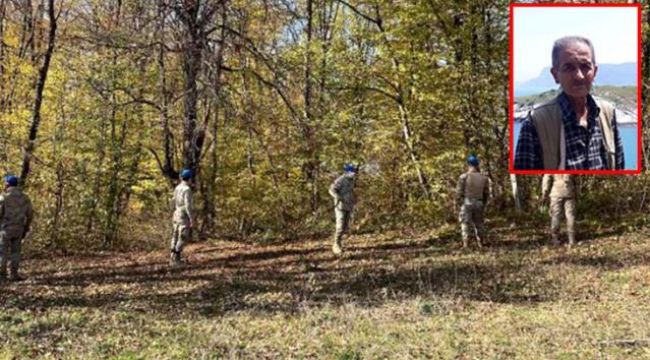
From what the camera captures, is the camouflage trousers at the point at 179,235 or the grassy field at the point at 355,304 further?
the camouflage trousers at the point at 179,235

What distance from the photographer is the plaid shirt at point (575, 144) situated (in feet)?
25.8

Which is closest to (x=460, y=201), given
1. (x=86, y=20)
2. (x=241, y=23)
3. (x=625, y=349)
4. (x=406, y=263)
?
(x=406, y=263)

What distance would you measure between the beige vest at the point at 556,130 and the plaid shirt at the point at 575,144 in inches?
1.8

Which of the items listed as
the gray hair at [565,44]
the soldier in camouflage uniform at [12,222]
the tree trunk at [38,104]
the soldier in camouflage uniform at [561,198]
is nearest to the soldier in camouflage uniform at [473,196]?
the soldier in camouflage uniform at [561,198]

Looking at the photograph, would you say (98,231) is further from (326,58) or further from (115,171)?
(326,58)

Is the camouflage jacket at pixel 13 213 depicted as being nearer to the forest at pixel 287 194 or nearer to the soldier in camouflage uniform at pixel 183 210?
the forest at pixel 287 194

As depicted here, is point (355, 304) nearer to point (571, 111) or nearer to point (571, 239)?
point (571, 111)

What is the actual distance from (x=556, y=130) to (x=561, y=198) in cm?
497

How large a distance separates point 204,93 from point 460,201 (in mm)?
5777

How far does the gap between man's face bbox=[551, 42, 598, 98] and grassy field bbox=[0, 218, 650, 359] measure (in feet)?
8.66

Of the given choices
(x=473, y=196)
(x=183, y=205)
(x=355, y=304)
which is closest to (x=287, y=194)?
(x=183, y=205)

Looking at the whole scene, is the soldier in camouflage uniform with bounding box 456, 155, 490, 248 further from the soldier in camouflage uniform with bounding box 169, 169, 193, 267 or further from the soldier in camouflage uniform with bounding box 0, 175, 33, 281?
the soldier in camouflage uniform with bounding box 0, 175, 33, 281

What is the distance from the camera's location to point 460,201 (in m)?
13.3

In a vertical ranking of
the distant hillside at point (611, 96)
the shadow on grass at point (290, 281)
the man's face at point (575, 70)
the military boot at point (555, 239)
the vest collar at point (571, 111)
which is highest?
the man's face at point (575, 70)
